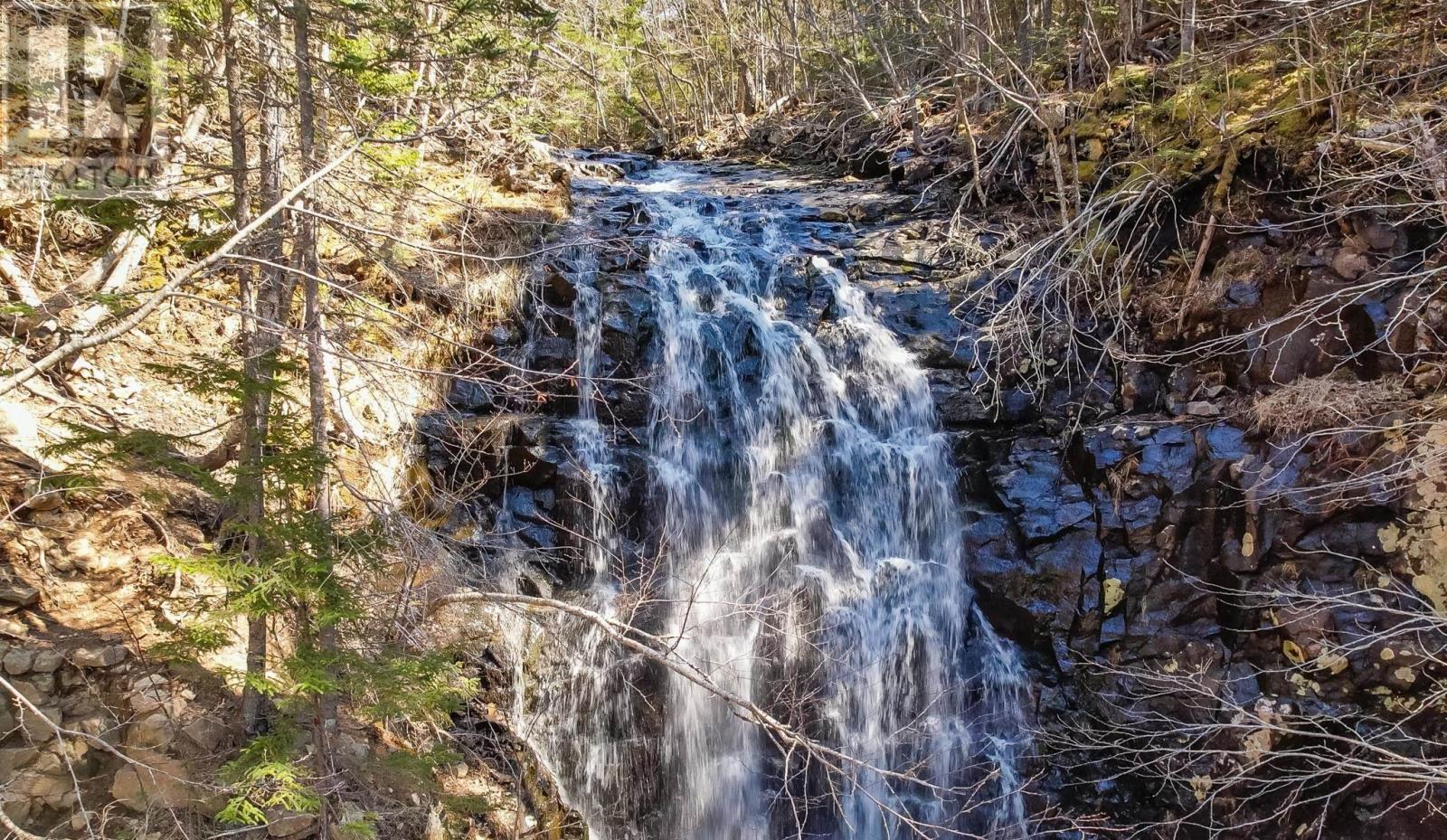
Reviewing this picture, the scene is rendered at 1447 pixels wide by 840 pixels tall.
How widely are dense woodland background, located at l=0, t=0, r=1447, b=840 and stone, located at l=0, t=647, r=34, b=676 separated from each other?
1 cm

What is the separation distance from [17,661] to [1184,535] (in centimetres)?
851

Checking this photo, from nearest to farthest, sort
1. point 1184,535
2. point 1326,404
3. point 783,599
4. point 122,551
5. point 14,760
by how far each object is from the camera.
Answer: point 14,760 → point 122,551 → point 1326,404 → point 1184,535 → point 783,599

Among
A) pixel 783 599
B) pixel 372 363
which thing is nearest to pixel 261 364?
pixel 372 363

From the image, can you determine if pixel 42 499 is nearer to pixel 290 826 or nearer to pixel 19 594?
pixel 19 594

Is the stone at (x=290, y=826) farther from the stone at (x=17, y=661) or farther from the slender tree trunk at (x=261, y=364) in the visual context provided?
the stone at (x=17, y=661)

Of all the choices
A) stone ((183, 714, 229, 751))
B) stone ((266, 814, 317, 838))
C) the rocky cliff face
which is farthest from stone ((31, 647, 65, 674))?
the rocky cliff face

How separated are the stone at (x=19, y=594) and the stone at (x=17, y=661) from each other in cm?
30

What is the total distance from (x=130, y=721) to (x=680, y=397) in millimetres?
5569

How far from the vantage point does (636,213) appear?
1221cm

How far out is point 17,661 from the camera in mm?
4359

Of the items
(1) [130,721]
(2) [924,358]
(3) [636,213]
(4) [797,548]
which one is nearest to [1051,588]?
(4) [797,548]

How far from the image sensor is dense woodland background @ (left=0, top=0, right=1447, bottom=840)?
13.7 feet

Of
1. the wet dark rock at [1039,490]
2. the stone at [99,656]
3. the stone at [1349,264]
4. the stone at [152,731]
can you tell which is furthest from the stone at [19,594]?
the stone at [1349,264]

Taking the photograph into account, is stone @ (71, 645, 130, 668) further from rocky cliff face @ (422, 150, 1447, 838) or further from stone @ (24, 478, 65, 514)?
rocky cliff face @ (422, 150, 1447, 838)
